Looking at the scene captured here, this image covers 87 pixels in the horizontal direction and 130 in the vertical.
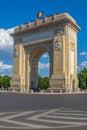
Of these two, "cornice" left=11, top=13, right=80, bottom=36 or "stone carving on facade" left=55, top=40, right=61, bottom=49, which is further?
"stone carving on facade" left=55, top=40, right=61, bottom=49

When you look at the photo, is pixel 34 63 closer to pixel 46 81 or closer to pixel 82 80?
pixel 82 80

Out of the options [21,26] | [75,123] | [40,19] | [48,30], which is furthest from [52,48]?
[75,123]

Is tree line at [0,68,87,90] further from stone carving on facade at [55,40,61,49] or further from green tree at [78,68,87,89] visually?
stone carving on facade at [55,40,61,49]

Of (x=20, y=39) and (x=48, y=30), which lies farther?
(x=20, y=39)

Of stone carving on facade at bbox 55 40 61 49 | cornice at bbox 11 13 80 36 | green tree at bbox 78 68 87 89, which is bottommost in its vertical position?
green tree at bbox 78 68 87 89

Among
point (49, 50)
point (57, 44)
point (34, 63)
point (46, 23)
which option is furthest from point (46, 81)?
point (57, 44)

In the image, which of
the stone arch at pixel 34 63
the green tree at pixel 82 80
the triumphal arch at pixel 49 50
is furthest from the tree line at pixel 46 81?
the triumphal arch at pixel 49 50

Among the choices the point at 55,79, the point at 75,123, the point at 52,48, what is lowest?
the point at 75,123

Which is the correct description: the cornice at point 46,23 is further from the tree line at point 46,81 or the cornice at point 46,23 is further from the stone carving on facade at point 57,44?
the tree line at point 46,81

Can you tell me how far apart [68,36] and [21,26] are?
1478 cm

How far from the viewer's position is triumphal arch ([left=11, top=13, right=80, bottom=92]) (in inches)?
2036

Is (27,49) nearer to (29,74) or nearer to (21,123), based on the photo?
(29,74)

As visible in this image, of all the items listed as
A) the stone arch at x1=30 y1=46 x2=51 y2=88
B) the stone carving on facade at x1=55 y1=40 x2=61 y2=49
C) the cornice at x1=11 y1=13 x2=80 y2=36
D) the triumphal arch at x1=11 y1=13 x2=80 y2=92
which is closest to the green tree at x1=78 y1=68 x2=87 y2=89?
the stone arch at x1=30 y1=46 x2=51 y2=88

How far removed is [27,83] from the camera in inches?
2325
